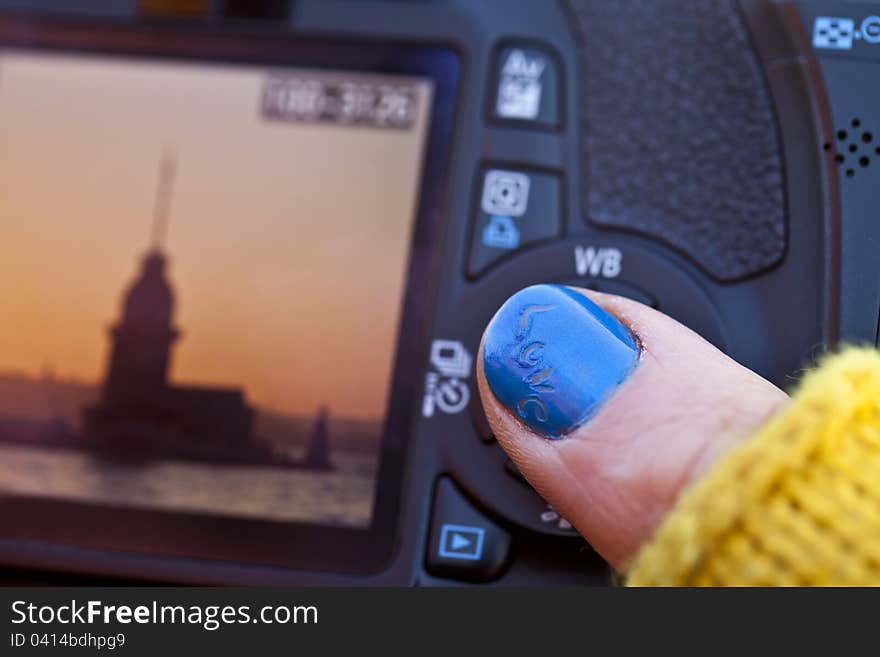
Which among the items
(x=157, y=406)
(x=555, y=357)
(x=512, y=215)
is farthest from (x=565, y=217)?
(x=157, y=406)

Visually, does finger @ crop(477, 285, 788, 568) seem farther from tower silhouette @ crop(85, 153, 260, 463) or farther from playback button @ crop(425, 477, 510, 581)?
tower silhouette @ crop(85, 153, 260, 463)

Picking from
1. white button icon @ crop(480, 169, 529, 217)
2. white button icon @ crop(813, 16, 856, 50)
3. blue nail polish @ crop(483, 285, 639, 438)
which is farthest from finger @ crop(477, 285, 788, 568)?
white button icon @ crop(813, 16, 856, 50)

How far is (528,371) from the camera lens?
1.25 ft

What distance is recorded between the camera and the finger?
35 cm

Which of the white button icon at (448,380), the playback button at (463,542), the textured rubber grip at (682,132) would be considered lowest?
the playback button at (463,542)

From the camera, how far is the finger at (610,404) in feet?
1.14

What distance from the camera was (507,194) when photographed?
0.49 metres

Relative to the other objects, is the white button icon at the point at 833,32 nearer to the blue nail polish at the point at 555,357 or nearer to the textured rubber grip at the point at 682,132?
the textured rubber grip at the point at 682,132

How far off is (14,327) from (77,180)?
4.5 inches

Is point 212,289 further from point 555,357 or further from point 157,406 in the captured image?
point 555,357

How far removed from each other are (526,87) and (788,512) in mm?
307

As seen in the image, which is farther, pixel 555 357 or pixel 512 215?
pixel 512 215

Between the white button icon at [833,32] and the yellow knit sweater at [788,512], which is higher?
the white button icon at [833,32]

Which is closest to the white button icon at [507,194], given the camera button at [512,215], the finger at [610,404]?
the camera button at [512,215]
